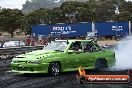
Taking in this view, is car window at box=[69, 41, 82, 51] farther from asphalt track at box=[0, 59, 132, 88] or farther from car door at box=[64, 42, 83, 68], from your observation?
asphalt track at box=[0, 59, 132, 88]

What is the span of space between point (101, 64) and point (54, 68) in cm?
283

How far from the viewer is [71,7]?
93875mm

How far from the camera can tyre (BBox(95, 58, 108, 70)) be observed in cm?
1694

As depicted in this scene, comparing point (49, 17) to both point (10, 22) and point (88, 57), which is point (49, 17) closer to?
point (10, 22)

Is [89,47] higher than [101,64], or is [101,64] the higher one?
[89,47]

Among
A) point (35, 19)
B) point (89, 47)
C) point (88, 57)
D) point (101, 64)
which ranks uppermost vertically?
point (35, 19)

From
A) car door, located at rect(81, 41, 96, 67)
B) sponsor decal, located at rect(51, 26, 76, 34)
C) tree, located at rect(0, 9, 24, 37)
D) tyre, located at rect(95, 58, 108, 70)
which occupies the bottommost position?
tyre, located at rect(95, 58, 108, 70)

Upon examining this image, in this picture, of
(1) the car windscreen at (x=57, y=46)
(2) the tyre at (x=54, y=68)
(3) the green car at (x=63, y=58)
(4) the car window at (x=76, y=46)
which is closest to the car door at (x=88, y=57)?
(3) the green car at (x=63, y=58)

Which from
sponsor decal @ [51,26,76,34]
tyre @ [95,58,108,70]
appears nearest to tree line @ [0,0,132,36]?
sponsor decal @ [51,26,76,34]

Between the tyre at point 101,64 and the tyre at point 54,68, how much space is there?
227 centimetres

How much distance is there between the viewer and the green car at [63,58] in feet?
48.2

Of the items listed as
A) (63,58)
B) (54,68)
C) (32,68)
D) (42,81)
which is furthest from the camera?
(63,58)

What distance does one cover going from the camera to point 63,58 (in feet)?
50.4

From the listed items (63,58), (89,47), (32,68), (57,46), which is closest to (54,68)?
(63,58)
